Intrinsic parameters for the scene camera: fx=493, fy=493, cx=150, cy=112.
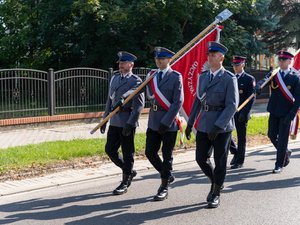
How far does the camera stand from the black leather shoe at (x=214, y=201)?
605 cm

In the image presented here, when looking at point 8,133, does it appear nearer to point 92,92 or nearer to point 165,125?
point 92,92

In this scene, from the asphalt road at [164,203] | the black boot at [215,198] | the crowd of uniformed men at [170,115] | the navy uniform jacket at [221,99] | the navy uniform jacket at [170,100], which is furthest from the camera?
the navy uniform jacket at [170,100]

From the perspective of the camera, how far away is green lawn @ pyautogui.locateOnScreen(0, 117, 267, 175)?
833cm

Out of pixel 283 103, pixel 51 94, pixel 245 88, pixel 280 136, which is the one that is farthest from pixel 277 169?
pixel 51 94

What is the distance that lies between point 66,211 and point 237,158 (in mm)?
3775

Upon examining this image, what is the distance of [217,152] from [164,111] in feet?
3.01

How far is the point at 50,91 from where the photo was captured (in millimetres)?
14016

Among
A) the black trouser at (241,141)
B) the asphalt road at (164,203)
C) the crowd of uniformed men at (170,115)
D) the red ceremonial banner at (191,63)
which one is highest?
the red ceremonial banner at (191,63)

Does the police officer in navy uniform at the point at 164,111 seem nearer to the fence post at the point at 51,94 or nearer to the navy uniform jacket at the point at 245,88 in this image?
the navy uniform jacket at the point at 245,88

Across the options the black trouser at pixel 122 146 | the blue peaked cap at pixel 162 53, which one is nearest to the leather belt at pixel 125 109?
the black trouser at pixel 122 146

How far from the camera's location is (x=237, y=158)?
8.77 meters

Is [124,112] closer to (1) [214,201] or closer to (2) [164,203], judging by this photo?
(2) [164,203]

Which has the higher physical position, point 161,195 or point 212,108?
point 212,108

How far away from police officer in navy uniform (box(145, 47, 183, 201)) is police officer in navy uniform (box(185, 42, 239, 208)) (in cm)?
35
